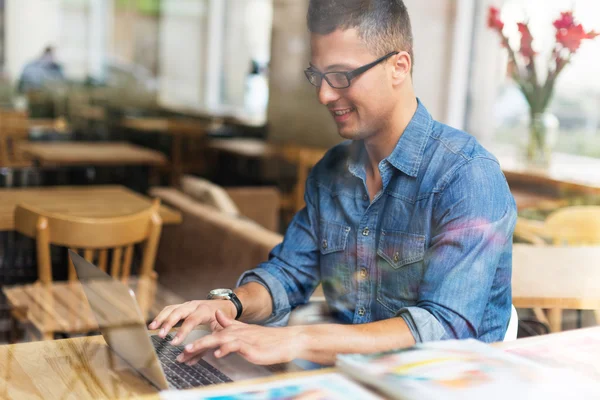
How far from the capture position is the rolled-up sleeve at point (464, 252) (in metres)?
1.24

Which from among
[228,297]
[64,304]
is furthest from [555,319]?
[64,304]

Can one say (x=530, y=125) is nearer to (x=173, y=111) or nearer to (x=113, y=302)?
(x=113, y=302)

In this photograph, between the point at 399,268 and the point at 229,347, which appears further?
the point at 399,268

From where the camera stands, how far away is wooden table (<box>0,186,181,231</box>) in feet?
9.52

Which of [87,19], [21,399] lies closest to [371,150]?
[21,399]

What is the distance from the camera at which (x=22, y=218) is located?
253cm

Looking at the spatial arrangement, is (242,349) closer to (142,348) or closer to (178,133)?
(142,348)

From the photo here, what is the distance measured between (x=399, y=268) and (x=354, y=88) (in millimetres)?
337

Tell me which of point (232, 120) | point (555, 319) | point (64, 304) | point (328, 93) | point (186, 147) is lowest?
point (64, 304)

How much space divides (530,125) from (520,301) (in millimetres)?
1528

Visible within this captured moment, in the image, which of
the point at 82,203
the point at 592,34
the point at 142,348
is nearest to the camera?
the point at 142,348

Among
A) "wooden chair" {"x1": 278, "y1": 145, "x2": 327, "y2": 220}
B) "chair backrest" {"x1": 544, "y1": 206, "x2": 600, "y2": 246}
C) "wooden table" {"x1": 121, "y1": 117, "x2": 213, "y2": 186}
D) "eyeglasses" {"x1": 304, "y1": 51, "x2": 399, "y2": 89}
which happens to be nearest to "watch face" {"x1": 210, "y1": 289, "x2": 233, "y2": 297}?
"eyeglasses" {"x1": 304, "y1": 51, "x2": 399, "y2": 89}

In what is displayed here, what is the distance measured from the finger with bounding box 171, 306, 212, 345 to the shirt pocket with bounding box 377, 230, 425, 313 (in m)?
0.34

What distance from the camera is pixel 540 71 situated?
2.54m
